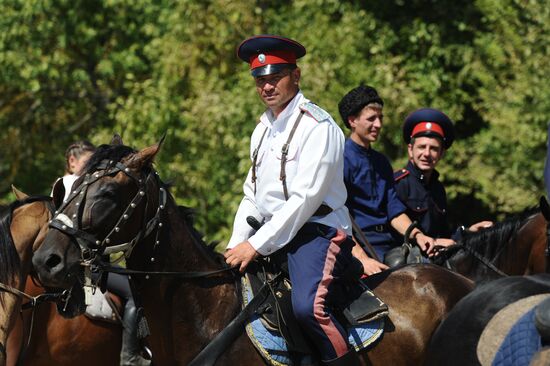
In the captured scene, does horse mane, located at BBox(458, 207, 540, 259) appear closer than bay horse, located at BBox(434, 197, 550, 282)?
No

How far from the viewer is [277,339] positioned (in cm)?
539

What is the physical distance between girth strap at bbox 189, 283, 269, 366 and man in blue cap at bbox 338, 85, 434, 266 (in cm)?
146

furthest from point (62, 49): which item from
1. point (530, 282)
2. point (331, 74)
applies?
point (530, 282)

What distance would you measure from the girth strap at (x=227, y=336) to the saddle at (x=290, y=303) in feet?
0.13

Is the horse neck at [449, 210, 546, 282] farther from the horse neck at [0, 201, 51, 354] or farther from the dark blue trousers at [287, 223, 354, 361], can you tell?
the horse neck at [0, 201, 51, 354]

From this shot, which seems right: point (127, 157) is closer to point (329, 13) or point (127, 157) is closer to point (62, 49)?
point (329, 13)

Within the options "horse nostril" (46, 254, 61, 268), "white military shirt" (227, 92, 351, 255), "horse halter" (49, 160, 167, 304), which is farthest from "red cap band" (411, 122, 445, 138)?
"horse nostril" (46, 254, 61, 268)

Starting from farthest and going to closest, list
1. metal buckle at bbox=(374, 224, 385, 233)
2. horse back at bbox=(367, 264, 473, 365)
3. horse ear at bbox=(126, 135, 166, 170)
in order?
metal buckle at bbox=(374, 224, 385, 233) → horse back at bbox=(367, 264, 473, 365) → horse ear at bbox=(126, 135, 166, 170)

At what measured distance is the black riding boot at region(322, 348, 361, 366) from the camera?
5332mm

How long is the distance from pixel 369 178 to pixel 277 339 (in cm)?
171

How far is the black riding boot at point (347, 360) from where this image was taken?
5332 mm

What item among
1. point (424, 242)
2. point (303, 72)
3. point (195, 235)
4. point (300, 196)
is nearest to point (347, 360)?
point (300, 196)

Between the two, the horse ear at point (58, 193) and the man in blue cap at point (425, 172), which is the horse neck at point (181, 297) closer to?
the horse ear at point (58, 193)

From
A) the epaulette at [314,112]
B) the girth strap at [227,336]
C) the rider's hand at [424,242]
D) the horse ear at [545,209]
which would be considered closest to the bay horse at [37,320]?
the girth strap at [227,336]
